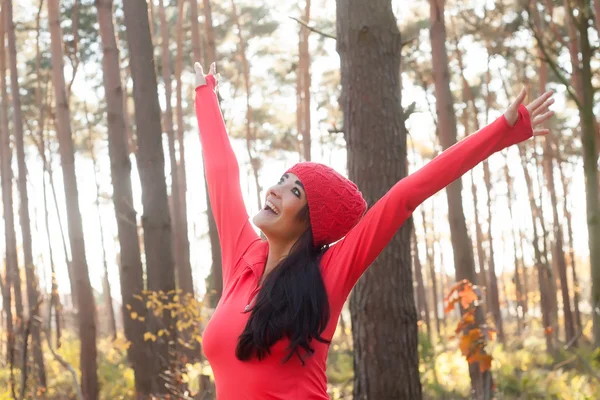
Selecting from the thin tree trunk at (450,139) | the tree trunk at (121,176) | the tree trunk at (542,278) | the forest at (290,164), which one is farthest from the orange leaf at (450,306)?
the tree trunk at (542,278)

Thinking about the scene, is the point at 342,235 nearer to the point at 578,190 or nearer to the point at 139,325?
the point at 139,325

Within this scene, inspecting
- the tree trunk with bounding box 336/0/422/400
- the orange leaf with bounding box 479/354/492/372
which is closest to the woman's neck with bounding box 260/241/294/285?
the tree trunk with bounding box 336/0/422/400

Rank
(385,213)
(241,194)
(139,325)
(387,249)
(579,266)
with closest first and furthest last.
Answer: (385,213) → (241,194) → (387,249) → (139,325) → (579,266)

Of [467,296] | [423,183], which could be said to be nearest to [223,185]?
[423,183]

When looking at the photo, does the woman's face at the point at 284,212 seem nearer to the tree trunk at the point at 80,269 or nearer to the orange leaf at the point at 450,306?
the orange leaf at the point at 450,306

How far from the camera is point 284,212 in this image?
281 centimetres

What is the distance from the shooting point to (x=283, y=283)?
104 inches

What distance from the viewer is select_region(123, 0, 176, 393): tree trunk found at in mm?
8273

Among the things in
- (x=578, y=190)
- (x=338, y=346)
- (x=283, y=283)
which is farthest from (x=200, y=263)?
(x=283, y=283)

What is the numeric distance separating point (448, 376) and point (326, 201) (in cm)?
1032

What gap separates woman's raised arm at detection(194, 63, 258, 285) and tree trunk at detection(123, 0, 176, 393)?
5.02 metres

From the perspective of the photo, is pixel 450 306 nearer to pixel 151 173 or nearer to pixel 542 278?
pixel 151 173

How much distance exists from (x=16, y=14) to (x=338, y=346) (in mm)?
10715

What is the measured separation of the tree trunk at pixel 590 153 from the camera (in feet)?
23.7
